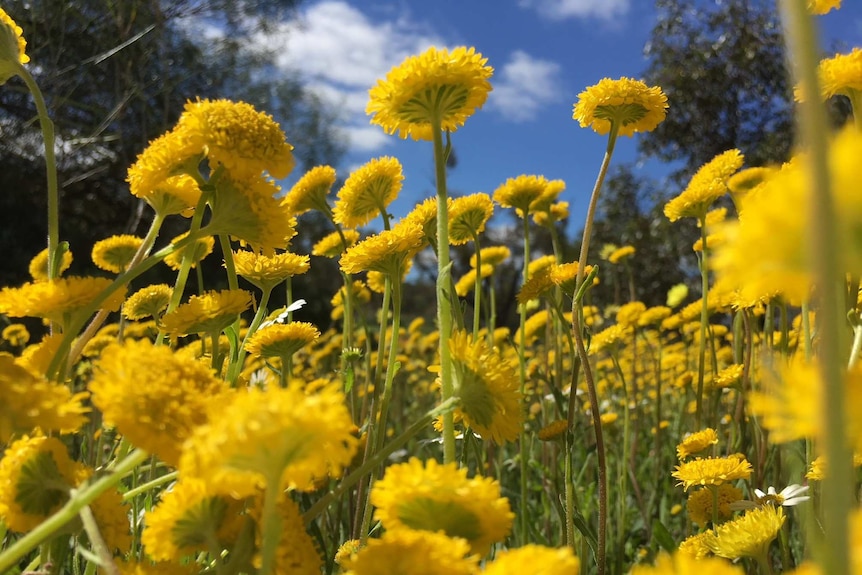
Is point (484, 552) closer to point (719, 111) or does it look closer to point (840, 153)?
point (840, 153)

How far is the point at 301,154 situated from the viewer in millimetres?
14281

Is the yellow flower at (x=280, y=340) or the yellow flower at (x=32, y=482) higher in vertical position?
the yellow flower at (x=280, y=340)

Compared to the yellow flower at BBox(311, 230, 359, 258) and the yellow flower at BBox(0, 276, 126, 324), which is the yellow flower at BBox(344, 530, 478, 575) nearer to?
the yellow flower at BBox(0, 276, 126, 324)

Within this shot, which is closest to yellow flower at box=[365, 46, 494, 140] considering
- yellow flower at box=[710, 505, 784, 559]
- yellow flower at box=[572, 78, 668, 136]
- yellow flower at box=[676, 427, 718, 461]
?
yellow flower at box=[572, 78, 668, 136]

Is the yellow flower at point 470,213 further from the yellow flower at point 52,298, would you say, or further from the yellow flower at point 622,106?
the yellow flower at point 52,298

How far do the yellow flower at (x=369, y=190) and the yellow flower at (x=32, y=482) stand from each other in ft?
2.90

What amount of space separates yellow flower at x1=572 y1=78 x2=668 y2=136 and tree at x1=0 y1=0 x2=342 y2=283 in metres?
7.63

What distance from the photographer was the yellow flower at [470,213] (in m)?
1.54

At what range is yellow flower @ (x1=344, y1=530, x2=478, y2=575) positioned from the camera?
1.48 ft

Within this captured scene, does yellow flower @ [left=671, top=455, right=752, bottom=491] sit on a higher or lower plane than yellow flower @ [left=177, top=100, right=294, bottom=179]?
lower

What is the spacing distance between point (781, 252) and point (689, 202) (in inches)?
55.1

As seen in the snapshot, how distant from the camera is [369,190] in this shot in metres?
1.44

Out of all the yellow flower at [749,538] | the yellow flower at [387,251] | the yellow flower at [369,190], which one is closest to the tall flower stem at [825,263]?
the yellow flower at [749,538]

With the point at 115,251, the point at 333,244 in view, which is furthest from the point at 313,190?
the point at 115,251
